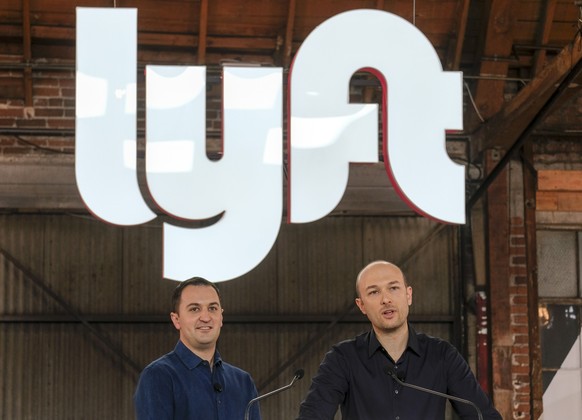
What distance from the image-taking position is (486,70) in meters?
7.73

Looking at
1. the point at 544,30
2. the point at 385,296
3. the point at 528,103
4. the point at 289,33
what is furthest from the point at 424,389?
the point at 544,30

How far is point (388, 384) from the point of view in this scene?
3.50 metres

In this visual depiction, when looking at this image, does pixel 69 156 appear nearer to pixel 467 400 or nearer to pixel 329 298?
pixel 329 298

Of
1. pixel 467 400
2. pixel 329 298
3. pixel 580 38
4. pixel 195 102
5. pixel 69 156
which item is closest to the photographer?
pixel 467 400

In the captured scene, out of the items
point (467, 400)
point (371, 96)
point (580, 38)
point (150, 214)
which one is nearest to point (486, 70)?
point (371, 96)

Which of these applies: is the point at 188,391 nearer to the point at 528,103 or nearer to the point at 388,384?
the point at 388,384

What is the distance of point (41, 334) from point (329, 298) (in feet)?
7.43

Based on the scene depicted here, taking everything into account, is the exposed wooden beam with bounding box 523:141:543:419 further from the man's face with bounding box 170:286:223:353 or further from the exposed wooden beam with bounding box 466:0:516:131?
the man's face with bounding box 170:286:223:353

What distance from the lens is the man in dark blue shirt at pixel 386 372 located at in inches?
136

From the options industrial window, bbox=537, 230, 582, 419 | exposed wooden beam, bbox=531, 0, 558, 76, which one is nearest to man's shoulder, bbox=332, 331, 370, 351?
exposed wooden beam, bbox=531, 0, 558, 76

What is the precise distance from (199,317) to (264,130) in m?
2.92

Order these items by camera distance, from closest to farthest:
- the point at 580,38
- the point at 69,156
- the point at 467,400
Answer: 1. the point at 467,400
2. the point at 580,38
3. the point at 69,156

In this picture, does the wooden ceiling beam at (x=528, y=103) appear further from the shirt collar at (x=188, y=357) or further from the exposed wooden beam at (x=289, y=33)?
the shirt collar at (x=188, y=357)

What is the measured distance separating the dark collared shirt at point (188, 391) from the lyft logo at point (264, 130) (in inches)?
92.7
